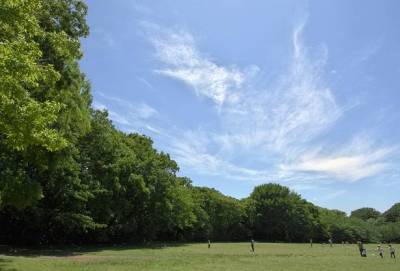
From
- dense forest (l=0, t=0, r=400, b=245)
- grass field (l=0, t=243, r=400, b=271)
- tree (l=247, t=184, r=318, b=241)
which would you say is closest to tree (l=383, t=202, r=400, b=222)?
dense forest (l=0, t=0, r=400, b=245)

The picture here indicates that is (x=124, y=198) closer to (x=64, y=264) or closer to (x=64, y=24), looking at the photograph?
(x=64, y=264)

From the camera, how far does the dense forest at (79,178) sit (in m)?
14.6

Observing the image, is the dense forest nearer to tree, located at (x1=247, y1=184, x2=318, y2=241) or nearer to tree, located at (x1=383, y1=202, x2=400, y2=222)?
tree, located at (x1=247, y1=184, x2=318, y2=241)

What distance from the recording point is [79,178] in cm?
4491

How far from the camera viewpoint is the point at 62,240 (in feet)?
183

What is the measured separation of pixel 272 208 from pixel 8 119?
333 ft

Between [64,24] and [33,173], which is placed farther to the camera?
[33,173]

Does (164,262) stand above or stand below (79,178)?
below

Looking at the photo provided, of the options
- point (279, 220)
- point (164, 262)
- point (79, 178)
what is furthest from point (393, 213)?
point (164, 262)

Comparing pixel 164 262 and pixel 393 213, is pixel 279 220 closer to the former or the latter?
pixel 393 213

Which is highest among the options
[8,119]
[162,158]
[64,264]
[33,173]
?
[162,158]

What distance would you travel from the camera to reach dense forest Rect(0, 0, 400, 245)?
1465 centimetres

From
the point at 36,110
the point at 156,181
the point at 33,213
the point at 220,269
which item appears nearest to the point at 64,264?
the point at 220,269

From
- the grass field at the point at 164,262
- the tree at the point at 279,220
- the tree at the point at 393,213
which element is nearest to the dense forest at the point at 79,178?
the tree at the point at 279,220
